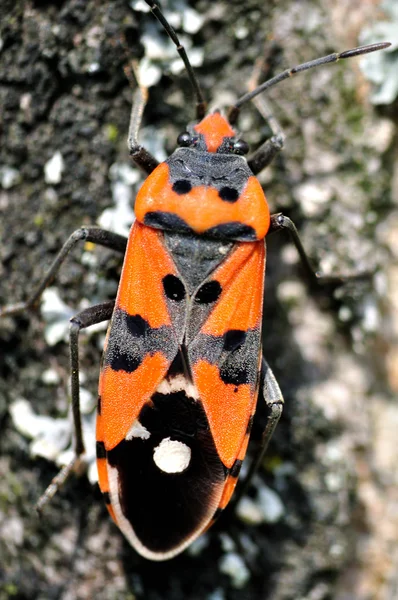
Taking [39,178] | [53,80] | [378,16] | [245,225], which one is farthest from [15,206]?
[378,16]

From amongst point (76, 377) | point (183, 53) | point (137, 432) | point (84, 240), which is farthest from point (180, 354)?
point (183, 53)

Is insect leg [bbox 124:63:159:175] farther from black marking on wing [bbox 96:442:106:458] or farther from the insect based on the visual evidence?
black marking on wing [bbox 96:442:106:458]

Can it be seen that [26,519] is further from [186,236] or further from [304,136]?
[304,136]

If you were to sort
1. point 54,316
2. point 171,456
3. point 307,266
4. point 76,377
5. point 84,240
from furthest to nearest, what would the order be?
point 307,266 → point 54,316 → point 84,240 → point 76,377 → point 171,456

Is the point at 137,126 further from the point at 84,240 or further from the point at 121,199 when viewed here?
the point at 84,240

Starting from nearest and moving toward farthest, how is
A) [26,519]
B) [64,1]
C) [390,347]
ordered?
[64,1], [26,519], [390,347]

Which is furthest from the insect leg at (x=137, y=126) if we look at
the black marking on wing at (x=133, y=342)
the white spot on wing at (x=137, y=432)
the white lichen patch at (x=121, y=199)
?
the white spot on wing at (x=137, y=432)

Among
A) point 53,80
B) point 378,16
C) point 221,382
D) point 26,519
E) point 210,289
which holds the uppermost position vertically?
point 53,80

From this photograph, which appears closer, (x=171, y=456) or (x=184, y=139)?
(x=171, y=456)
